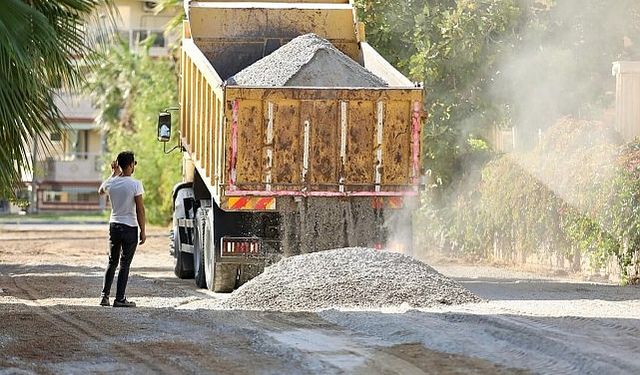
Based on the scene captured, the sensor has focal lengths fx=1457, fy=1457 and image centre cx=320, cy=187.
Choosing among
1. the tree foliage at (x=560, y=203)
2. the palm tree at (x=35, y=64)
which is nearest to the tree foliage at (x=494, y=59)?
the tree foliage at (x=560, y=203)

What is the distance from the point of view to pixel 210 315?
14977 mm

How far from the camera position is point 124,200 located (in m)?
16.3

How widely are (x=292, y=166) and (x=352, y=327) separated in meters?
4.73

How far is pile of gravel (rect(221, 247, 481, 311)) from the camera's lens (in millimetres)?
15484

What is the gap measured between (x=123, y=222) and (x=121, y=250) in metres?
0.37

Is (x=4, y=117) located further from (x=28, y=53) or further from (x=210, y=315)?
(x=210, y=315)

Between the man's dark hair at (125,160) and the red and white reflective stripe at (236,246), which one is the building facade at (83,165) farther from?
the man's dark hair at (125,160)

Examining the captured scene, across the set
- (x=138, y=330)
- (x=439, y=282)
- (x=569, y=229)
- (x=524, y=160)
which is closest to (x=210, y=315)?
(x=138, y=330)

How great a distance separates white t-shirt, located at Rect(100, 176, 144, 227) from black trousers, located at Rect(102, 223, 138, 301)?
8cm

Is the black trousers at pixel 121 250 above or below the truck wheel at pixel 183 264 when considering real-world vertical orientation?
above

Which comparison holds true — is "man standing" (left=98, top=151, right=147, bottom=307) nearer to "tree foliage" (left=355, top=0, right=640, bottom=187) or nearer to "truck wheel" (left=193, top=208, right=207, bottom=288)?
"truck wheel" (left=193, top=208, right=207, bottom=288)

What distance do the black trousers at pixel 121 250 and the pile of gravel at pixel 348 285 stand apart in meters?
1.20

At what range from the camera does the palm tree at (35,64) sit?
13531mm

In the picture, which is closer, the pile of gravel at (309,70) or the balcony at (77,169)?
the pile of gravel at (309,70)
